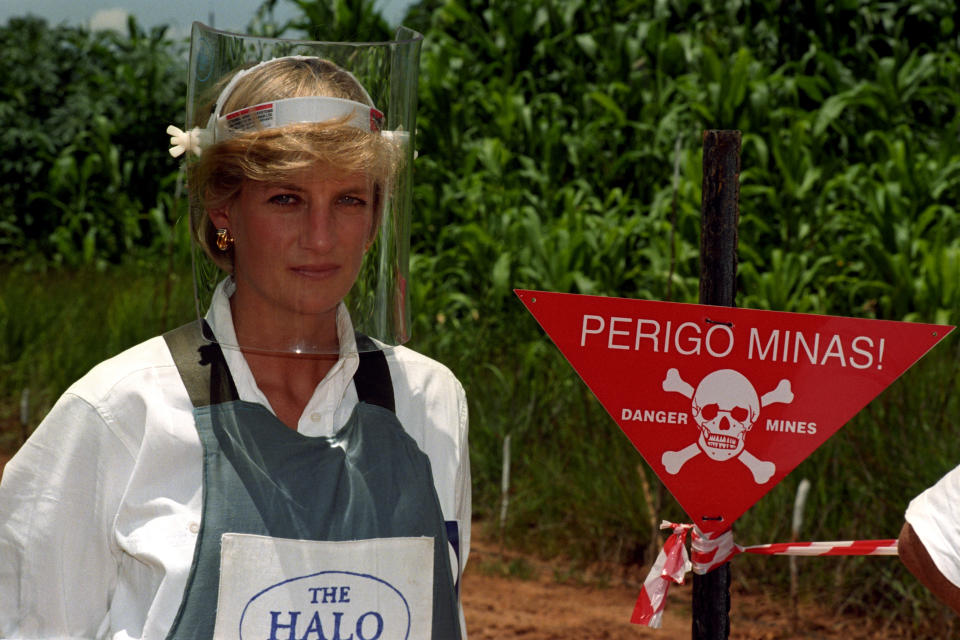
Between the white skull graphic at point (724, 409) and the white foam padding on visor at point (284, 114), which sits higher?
the white foam padding on visor at point (284, 114)

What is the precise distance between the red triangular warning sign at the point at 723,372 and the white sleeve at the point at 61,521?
86cm

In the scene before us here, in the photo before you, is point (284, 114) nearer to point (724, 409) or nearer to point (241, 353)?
point (241, 353)

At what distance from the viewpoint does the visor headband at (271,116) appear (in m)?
1.78

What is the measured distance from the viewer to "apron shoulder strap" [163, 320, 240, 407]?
5.88 ft

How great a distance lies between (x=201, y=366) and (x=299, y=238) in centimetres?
25

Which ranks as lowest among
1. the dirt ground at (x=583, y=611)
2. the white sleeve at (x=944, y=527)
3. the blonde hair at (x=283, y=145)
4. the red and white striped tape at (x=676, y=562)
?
the dirt ground at (x=583, y=611)

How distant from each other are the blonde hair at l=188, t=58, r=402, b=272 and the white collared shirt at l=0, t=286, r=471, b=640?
31cm

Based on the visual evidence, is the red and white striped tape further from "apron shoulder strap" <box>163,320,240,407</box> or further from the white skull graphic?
"apron shoulder strap" <box>163,320,240,407</box>

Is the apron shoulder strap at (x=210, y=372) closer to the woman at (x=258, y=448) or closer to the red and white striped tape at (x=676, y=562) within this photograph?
the woman at (x=258, y=448)

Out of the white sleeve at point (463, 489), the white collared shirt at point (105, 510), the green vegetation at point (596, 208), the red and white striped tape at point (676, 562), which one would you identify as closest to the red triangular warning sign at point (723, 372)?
the red and white striped tape at point (676, 562)

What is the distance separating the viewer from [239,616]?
1.74m

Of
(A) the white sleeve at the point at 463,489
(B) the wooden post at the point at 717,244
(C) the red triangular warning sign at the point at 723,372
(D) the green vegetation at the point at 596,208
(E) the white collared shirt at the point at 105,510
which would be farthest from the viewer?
(D) the green vegetation at the point at 596,208

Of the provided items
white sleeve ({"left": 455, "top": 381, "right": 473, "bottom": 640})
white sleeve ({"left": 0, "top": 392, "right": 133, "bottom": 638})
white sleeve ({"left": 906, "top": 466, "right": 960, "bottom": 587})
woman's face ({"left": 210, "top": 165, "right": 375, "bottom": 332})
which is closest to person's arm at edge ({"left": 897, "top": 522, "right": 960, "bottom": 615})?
white sleeve ({"left": 906, "top": 466, "right": 960, "bottom": 587})

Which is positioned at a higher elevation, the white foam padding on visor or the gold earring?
the white foam padding on visor
